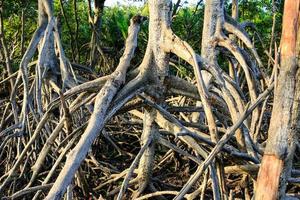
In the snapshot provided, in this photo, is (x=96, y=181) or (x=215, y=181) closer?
(x=215, y=181)

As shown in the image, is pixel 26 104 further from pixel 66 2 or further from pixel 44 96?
pixel 66 2

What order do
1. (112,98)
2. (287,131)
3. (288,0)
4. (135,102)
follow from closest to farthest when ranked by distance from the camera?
(288,0), (287,131), (112,98), (135,102)

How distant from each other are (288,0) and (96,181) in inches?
99.3

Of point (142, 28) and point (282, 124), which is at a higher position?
point (142, 28)

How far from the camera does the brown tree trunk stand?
146 centimetres

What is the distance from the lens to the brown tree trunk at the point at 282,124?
1.46 m

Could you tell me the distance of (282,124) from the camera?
1.50m

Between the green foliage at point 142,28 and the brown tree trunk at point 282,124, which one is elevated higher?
the green foliage at point 142,28

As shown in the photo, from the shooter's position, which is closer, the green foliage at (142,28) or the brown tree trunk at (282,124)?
the brown tree trunk at (282,124)

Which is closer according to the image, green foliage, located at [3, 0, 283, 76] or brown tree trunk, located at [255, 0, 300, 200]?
brown tree trunk, located at [255, 0, 300, 200]

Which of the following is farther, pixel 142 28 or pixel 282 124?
pixel 142 28

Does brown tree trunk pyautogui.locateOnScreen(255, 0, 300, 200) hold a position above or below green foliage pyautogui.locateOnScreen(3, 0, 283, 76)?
below

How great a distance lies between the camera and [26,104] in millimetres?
3227

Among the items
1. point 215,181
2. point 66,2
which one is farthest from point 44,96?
point 66,2
